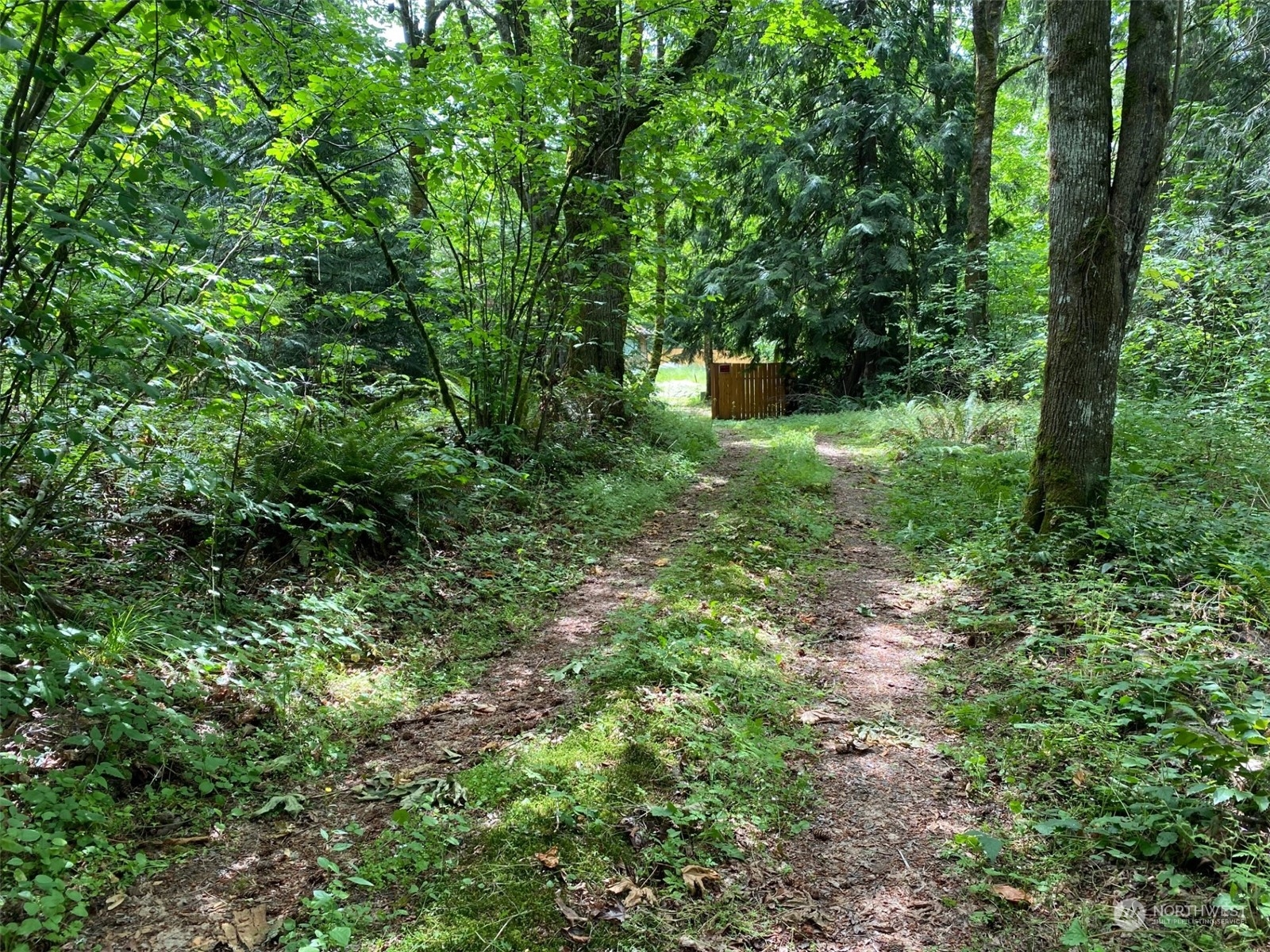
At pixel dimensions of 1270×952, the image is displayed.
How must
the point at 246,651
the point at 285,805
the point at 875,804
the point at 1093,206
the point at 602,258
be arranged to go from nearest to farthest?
the point at 285,805, the point at 875,804, the point at 246,651, the point at 1093,206, the point at 602,258

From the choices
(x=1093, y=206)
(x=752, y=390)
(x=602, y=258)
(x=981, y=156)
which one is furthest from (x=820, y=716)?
(x=752, y=390)

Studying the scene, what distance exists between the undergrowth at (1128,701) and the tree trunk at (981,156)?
7.58 meters

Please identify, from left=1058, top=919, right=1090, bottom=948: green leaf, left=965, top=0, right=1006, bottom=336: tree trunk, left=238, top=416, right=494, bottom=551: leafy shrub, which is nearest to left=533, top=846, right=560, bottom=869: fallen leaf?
left=1058, top=919, right=1090, bottom=948: green leaf

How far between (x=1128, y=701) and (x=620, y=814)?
8.03ft

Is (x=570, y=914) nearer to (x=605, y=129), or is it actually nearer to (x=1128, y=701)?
(x=1128, y=701)

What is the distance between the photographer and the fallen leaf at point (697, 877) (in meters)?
2.60

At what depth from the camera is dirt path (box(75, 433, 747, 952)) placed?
2346mm

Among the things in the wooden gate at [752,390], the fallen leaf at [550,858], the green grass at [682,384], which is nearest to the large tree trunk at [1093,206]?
the fallen leaf at [550,858]

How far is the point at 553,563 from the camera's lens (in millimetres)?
6320

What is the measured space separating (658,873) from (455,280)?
22.2ft

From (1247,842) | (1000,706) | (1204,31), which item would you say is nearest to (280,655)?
(1000,706)

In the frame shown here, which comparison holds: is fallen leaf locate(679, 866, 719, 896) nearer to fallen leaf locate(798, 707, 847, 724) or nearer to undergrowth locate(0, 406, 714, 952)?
fallen leaf locate(798, 707, 847, 724)

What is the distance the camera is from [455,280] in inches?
311

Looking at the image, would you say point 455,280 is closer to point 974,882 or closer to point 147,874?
point 147,874
